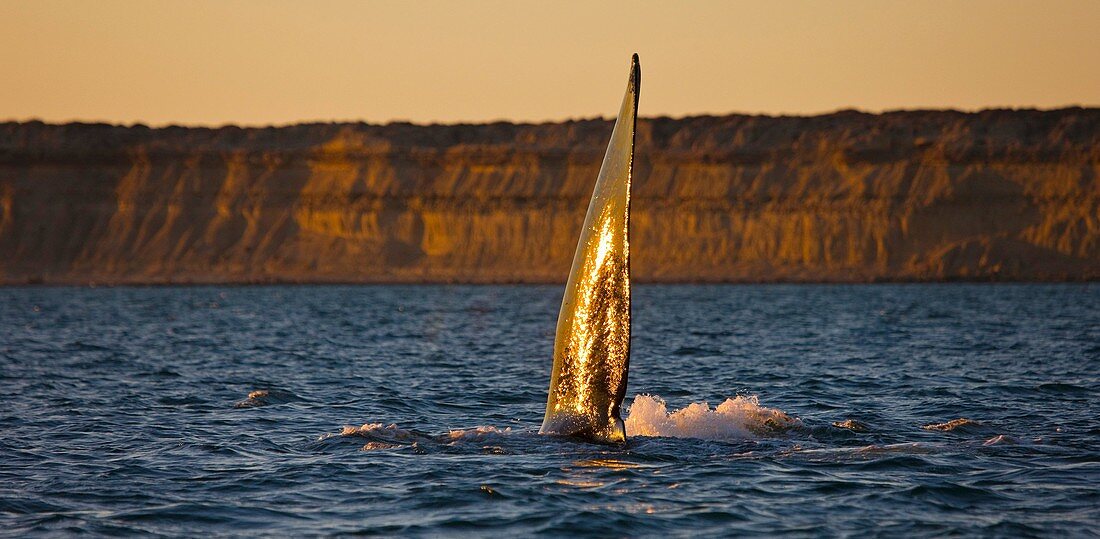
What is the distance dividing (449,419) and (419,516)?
647cm

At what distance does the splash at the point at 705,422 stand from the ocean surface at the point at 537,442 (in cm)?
3

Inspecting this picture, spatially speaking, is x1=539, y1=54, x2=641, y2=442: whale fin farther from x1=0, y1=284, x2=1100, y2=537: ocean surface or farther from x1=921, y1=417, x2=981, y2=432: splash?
x1=921, y1=417, x2=981, y2=432: splash

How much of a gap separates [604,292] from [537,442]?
3502 millimetres

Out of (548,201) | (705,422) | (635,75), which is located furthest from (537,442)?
(548,201)

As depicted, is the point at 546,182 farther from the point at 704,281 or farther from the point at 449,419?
the point at 449,419

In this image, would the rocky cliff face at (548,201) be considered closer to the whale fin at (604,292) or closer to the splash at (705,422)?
the splash at (705,422)

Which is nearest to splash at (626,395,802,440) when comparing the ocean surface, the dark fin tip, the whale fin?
the ocean surface

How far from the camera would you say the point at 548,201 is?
112 metres

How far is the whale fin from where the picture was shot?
1039 cm

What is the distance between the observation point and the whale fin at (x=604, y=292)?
409 inches

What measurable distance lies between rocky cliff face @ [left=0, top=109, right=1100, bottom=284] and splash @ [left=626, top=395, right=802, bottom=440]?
292ft

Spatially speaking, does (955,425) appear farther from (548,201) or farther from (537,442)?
(548,201)

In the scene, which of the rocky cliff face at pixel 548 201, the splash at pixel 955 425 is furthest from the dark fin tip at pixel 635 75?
the rocky cliff face at pixel 548 201

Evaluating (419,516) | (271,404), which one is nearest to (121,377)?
(271,404)
